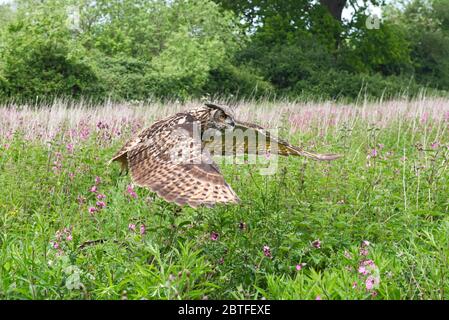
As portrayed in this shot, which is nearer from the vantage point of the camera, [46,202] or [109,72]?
[46,202]

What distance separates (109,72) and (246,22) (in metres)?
10.2

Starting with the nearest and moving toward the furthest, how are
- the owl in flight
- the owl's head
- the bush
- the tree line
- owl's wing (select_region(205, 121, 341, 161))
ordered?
the owl in flight
the owl's head
owl's wing (select_region(205, 121, 341, 161))
the tree line
the bush

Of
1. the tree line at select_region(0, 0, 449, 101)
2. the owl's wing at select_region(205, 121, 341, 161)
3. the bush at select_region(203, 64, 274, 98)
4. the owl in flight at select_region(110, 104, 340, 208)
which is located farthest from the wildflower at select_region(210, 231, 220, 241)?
the bush at select_region(203, 64, 274, 98)

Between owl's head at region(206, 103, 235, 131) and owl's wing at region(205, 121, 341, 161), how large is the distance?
0.19 feet

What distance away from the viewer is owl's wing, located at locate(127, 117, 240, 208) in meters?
3.21

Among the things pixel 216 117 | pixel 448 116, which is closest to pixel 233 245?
pixel 216 117

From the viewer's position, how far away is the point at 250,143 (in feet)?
15.0

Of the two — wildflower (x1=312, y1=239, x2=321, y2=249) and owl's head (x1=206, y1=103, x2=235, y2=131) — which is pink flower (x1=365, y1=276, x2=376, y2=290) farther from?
owl's head (x1=206, y1=103, x2=235, y2=131)

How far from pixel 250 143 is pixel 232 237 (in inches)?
27.7

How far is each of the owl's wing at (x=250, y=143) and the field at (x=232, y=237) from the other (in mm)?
235

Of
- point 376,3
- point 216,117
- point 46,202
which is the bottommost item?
point 46,202

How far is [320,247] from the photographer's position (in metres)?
4.24

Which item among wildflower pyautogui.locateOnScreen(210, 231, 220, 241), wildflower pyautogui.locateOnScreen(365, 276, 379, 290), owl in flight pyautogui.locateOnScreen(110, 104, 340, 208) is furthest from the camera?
wildflower pyautogui.locateOnScreen(210, 231, 220, 241)
